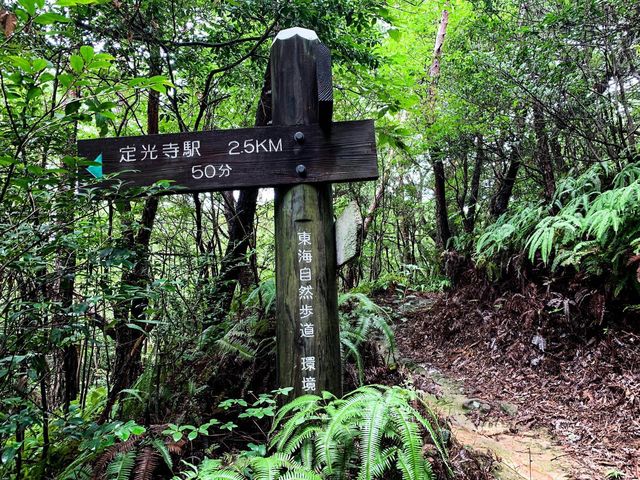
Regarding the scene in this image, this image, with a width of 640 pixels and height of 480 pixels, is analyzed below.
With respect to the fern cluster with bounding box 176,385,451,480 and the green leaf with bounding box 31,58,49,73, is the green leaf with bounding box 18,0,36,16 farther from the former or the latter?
the fern cluster with bounding box 176,385,451,480

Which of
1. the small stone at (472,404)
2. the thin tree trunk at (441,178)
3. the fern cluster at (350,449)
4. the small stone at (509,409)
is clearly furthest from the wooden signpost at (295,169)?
the thin tree trunk at (441,178)

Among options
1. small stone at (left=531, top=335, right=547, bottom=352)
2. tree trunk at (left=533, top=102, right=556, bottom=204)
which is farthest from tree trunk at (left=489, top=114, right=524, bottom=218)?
small stone at (left=531, top=335, right=547, bottom=352)

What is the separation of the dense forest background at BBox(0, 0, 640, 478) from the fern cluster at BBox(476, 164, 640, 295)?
35mm

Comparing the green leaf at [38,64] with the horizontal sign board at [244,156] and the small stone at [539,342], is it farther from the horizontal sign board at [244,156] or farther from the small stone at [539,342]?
the small stone at [539,342]

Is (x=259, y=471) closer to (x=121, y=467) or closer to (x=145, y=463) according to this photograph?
(x=145, y=463)

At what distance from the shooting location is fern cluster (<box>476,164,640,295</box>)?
→ 4.96 metres

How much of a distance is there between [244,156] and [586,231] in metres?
4.82

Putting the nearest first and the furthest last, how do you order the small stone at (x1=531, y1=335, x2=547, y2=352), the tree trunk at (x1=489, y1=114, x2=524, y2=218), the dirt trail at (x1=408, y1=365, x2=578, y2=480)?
the dirt trail at (x1=408, y1=365, x2=578, y2=480) → the small stone at (x1=531, y1=335, x2=547, y2=352) → the tree trunk at (x1=489, y1=114, x2=524, y2=218)

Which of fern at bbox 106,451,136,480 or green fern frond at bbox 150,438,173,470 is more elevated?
green fern frond at bbox 150,438,173,470

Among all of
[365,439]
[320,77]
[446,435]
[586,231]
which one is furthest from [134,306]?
[586,231]

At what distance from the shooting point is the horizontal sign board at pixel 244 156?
311cm

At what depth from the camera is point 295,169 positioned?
3.12 metres

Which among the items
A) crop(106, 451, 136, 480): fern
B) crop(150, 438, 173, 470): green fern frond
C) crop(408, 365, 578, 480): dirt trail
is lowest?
crop(408, 365, 578, 480): dirt trail

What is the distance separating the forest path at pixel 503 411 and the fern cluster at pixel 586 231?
1.46 metres
